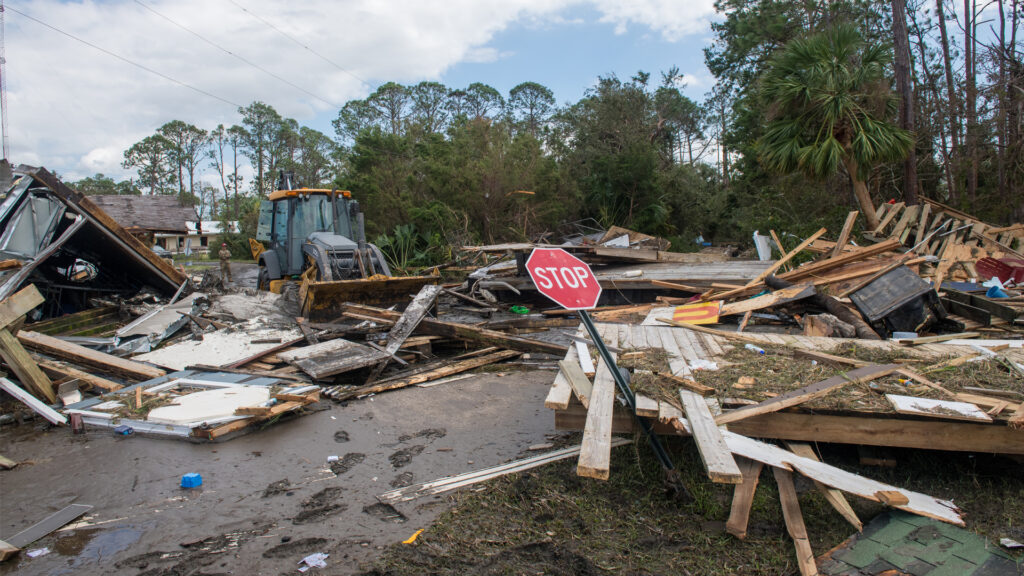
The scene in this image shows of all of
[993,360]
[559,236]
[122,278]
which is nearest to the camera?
[993,360]

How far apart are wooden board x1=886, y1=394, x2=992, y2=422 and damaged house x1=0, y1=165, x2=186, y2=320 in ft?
33.7

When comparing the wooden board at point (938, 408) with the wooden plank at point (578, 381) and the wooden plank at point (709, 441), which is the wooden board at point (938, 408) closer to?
the wooden plank at point (709, 441)

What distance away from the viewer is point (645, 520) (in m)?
3.54

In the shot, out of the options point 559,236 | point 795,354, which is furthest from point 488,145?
point 795,354

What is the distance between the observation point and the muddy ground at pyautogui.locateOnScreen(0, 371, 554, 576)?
332 centimetres

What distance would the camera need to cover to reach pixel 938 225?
12055 mm

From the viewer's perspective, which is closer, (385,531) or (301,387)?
(385,531)

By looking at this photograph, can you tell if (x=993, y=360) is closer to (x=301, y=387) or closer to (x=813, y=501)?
(x=813, y=501)

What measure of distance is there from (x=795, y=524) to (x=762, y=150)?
13751 millimetres

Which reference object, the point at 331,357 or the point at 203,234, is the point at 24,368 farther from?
the point at 203,234

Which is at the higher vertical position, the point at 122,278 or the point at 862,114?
the point at 862,114

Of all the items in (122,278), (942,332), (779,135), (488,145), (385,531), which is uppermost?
(488,145)

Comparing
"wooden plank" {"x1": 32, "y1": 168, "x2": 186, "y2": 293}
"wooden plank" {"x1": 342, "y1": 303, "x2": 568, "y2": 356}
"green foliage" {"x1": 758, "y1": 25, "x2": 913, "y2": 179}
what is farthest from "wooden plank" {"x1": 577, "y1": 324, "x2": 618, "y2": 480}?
"green foliage" {"x1": 758, "y1": 25, "x2": 913, "y2": 179}

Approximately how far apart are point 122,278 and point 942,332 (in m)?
14.6
